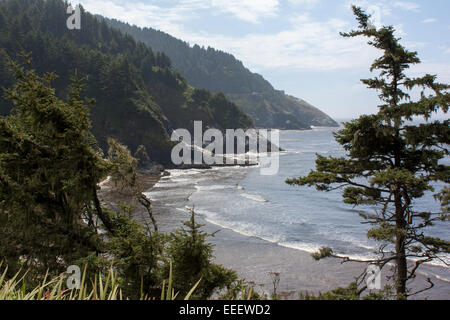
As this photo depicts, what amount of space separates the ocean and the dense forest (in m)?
20.1

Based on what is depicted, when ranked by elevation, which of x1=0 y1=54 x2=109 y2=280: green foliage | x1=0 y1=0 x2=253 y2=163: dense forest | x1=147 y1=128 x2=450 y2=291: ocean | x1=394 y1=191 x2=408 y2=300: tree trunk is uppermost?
x1=0 y1=0 x2=253 y2=163: dense forest

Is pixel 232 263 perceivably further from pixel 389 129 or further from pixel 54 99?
pixel 54 99

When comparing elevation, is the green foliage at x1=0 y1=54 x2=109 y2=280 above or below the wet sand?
above

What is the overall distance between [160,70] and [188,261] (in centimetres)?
10178

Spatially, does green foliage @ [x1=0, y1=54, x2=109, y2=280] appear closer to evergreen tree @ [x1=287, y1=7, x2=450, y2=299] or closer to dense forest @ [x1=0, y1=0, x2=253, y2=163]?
evergreen tree @ [x1=287, y1=7, x2=450, y2=299]
